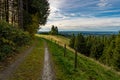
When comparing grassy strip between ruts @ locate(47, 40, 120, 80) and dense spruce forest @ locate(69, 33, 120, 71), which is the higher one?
grassy strip between ruts @ locate(47, 40, 120, 80)

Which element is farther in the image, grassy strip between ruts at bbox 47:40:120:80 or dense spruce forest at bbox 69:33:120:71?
dense spruce forest at bbox 69:33:120:71

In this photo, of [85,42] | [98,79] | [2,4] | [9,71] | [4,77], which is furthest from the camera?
[85,42]

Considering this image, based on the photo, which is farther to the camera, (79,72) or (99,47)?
(99,47)

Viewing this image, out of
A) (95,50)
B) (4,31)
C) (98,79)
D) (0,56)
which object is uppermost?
(4,31)

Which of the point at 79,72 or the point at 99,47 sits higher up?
the point at 79,72

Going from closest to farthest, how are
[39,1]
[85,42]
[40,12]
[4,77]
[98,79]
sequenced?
[4,77], [98,79], [39,1], [40,12], [85,42]

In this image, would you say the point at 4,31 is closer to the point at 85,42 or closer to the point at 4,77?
the point at 4,77

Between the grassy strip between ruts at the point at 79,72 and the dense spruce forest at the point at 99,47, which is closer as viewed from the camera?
the grassy strip between ruts at the point at 79,72

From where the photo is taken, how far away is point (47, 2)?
50406 mm

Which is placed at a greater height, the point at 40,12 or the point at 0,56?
the point at 40,12

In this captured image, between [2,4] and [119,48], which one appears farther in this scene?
[119,48]

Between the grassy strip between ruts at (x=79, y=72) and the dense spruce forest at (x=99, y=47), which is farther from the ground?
the grassy strip between ruts at (x=79, y=72)

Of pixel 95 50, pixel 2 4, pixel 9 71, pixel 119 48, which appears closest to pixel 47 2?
pixel 2 4

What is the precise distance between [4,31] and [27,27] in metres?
31.2
